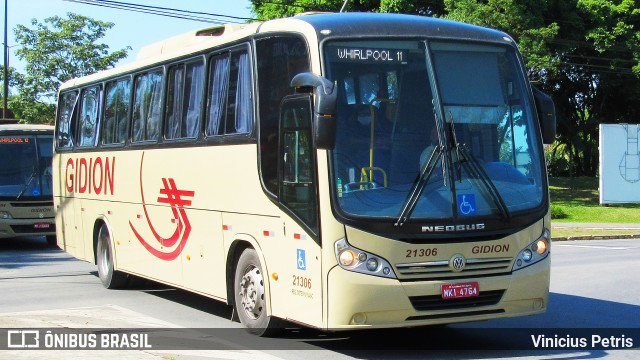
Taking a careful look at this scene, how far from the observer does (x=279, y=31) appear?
988cm

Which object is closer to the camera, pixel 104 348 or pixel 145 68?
pixel 104 348

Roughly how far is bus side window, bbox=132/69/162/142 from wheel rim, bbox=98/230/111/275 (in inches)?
90.3

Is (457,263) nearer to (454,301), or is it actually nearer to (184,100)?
(454,301)

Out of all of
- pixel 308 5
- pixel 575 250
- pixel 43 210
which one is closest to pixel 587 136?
pixel 308 5

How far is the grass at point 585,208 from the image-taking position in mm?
36875

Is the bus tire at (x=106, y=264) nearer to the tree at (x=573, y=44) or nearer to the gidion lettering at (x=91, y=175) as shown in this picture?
the gidion lettering at (x=91, y=175)

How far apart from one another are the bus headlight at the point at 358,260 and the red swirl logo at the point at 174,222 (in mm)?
3663

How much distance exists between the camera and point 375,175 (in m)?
8.88

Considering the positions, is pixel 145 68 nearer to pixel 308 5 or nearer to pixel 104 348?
pixel 104 348

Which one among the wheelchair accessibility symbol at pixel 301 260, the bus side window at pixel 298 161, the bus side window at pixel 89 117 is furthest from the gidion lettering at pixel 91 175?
the wheelchair accessibility symbol at pixel 301 260

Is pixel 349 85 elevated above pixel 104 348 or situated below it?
above

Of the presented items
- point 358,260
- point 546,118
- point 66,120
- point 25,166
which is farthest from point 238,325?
point 25,166

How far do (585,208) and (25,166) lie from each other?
24.4m

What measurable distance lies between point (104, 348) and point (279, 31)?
3.61 meters
